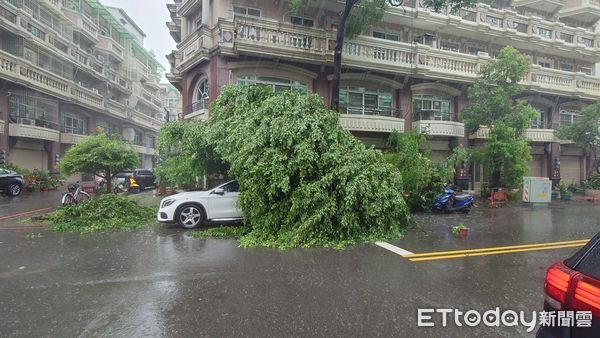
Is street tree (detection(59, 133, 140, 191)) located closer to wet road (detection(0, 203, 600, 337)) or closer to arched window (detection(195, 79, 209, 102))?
arched window (detection(195, 79, 209, 102))

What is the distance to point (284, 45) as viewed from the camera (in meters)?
14.1

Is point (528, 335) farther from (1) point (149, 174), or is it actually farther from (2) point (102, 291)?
(1) point (149, 174)

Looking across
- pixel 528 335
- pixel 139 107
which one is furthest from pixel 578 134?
pixel 139 107

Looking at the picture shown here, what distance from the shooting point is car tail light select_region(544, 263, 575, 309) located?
6.73ft

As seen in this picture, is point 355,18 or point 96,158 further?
point 96,158

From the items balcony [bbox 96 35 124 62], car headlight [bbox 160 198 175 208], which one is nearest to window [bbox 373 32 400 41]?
car headlight [bbox 160 198 175 208]

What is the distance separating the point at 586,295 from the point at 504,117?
52.1 ft

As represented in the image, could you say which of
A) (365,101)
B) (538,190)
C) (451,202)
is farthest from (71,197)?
(538,190)

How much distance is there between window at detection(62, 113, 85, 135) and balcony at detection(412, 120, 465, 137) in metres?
28.5

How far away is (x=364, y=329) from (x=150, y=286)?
317 cm

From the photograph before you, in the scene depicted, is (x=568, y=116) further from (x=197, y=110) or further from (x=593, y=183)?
(x=197, y=110)

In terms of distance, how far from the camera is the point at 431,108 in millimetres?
18281

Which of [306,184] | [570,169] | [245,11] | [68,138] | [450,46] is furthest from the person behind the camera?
[68,138]

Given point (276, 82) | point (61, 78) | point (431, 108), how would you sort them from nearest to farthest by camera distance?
point (276, 82)
point (431, 108)
point (61, 78)
